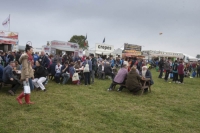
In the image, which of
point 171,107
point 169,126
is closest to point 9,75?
point 169,126

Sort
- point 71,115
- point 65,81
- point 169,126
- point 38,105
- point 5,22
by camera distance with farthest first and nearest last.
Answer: point 5,22, point 65,81, point 38,105, point 71,115, point 169,126

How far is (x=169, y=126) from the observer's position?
3807mm

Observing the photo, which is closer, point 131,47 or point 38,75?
point 38,75

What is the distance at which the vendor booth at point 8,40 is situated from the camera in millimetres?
19297

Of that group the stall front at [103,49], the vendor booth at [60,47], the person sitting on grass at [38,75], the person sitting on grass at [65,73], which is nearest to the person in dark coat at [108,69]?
the person sitting on grass at [65,73]

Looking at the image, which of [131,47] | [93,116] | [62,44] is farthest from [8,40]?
[131,47]

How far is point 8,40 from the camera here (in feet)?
64.4

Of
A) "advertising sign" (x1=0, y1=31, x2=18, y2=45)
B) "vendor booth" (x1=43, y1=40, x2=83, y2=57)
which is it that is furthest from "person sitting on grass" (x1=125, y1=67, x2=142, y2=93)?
"advertising sign" (x1=0, y1=31, x2=18, y2=45)

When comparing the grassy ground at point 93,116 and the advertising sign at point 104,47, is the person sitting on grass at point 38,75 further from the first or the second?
the advertising sign at point 104,47

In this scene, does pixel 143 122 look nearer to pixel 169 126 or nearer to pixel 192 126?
pixel 169 126

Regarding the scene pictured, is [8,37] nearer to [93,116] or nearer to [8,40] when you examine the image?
[8,40]

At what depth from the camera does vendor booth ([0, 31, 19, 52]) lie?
19297mm

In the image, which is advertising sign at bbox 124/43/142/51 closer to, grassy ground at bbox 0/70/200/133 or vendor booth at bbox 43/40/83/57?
vendor booth at bbox 43/40/83/57

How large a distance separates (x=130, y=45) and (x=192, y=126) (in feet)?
103
